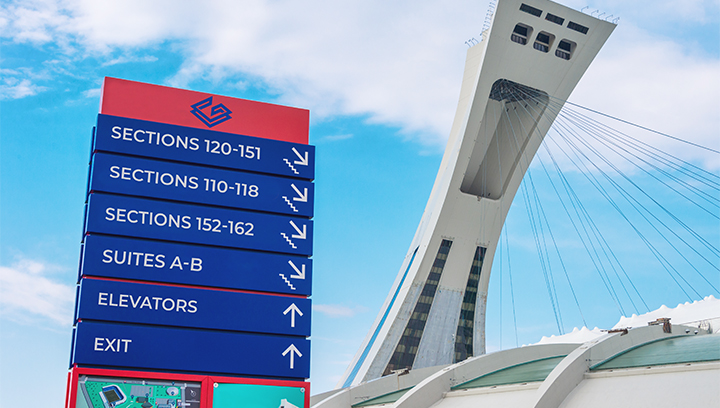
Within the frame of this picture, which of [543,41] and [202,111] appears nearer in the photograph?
[202,111]

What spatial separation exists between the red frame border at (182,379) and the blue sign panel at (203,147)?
4579 millimetres

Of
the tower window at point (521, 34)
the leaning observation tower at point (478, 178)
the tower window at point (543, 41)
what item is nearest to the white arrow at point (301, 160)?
the leaning observation tower at point (478, 178)

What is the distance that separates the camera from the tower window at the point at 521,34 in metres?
44.4

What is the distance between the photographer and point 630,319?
3947 cm

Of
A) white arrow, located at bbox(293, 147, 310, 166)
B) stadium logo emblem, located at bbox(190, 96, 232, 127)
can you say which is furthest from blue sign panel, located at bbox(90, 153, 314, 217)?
stadium logo emblem, located at bbox(190, 96, 232, 127)

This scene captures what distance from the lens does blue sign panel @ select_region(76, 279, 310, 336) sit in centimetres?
1410

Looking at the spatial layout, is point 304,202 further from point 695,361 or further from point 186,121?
point 695,361

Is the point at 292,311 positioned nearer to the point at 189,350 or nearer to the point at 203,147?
the point at 189,350

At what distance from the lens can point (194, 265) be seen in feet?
48.7

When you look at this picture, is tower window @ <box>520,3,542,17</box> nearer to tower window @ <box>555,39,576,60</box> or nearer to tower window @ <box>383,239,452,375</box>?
tower window @ <box>555,39,576,60</box>

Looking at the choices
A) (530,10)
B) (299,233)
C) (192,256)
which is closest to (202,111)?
(192,256)

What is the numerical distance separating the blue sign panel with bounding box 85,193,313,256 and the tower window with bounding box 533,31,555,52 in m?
33.2

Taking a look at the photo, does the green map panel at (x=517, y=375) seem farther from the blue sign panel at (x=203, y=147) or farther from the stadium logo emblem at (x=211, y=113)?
the stadium logo emblem at (x=211, y=113)

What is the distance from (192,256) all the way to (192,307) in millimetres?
1072
